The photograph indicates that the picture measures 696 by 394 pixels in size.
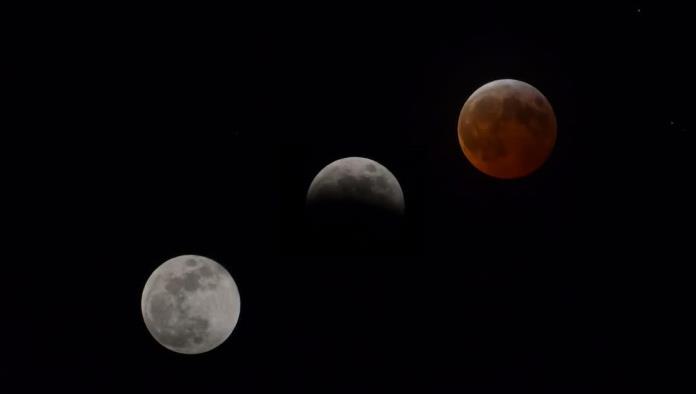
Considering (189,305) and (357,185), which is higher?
(357,185)

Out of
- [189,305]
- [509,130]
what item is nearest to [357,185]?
[509,130]

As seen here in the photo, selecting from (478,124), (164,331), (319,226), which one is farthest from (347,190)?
(164,331)

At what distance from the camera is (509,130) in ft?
43.0

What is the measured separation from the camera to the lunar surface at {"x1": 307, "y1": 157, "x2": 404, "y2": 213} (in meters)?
14.2

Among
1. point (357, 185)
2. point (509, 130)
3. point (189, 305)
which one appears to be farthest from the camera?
point (357, 185)

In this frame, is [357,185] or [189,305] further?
[357,185]

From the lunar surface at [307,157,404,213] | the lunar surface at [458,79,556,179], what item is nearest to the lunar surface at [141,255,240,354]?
the lunar surface at [307,157,404,213]

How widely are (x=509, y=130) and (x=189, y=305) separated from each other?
5.20 meters

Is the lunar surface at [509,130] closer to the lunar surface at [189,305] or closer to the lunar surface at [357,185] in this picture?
the lunar surface at [357,185]

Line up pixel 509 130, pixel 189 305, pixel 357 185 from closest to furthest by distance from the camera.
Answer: pixel 509 130
pixel 189 305
pixel 357 185

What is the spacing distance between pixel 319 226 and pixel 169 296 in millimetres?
2413

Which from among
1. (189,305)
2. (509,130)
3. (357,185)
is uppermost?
(509,130)

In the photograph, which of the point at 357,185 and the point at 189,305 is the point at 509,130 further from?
the point at 189,305

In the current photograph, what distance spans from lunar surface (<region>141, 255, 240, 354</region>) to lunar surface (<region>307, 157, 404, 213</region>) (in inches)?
75.4
